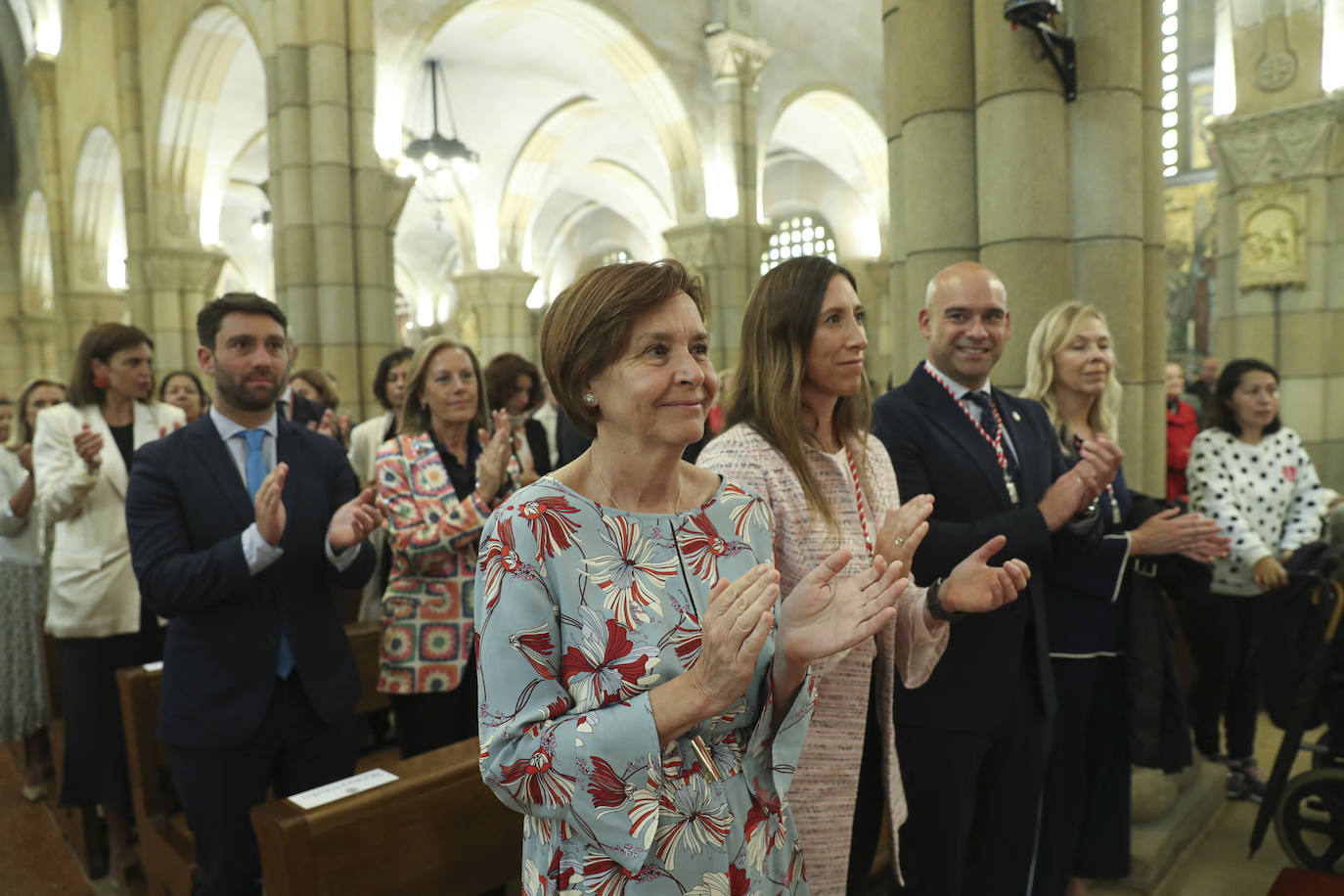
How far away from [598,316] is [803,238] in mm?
18915

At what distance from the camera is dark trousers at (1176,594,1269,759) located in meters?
3.87

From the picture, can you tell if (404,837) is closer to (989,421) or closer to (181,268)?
(989,421)

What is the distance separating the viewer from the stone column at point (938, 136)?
11.2 ft

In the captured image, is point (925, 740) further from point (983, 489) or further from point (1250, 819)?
point (1250, 819)

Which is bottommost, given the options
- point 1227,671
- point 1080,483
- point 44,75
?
point 1227,671

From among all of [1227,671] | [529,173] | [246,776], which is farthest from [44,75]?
[1227,671]

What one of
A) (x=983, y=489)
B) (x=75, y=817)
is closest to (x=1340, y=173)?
(x=983, y=489)

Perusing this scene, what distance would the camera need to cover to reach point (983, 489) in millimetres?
2279

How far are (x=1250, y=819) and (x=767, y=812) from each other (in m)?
3.15

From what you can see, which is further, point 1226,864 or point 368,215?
point 368,215

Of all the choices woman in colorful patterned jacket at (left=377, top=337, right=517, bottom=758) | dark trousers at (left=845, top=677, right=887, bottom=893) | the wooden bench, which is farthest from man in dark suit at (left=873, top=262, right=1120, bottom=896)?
the wooden bench

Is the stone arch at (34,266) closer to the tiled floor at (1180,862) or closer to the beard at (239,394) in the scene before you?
the tiled floor at (1180,862)

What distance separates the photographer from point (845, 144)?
16062 millimetres

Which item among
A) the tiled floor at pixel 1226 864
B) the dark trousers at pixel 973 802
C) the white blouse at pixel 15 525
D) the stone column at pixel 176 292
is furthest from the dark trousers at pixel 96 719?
the stone column at pixel 176 292
